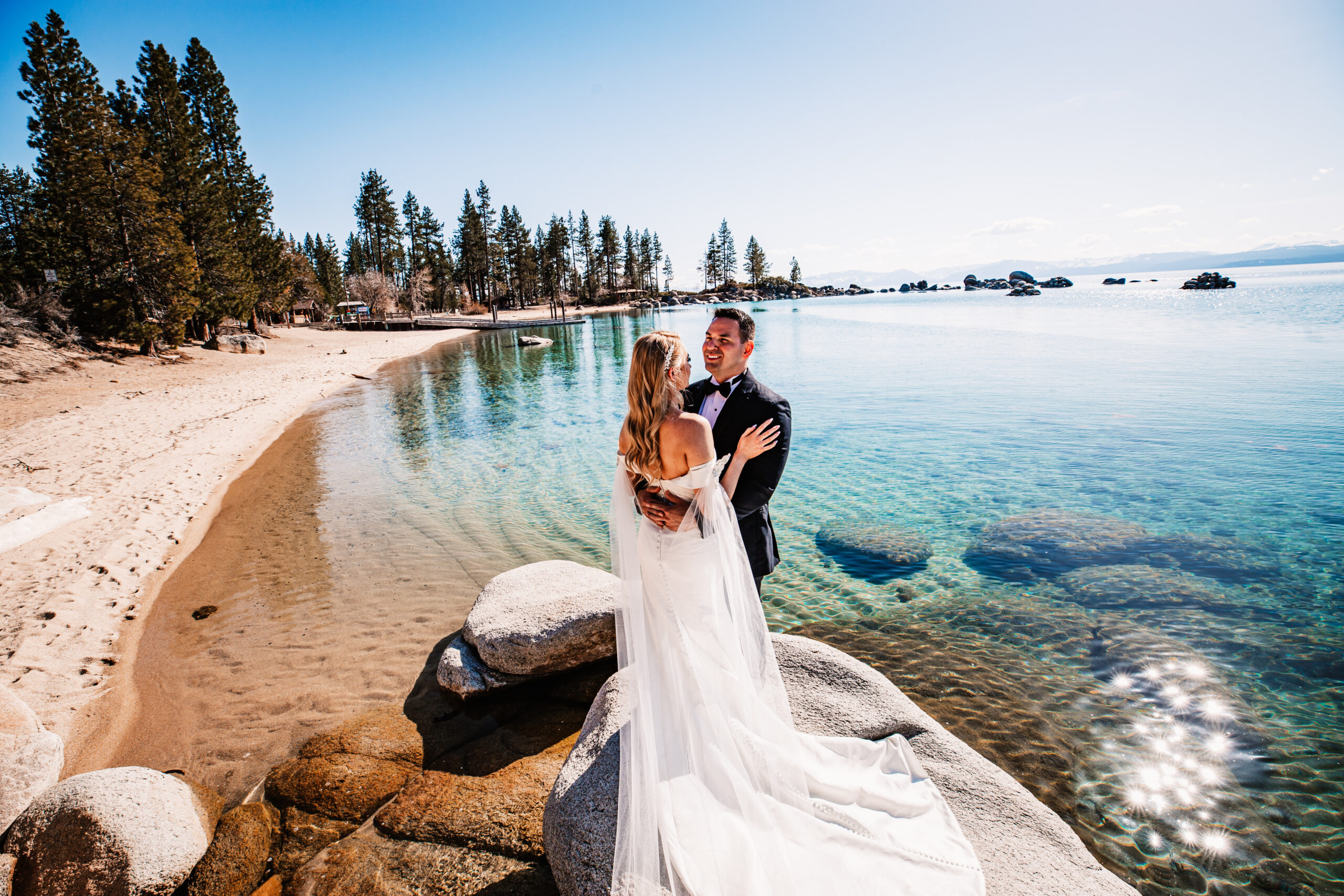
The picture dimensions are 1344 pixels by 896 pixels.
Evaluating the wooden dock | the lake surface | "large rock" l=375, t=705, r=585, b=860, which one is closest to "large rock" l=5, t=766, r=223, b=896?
"large rock" l=375, t=705, r=585, b=860

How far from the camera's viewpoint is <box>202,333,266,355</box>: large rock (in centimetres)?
3050

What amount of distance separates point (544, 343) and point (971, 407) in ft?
114

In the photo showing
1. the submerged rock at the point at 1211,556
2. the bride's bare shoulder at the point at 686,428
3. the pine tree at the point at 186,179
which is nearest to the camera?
the bride's bare shoulder at the point at 686,428

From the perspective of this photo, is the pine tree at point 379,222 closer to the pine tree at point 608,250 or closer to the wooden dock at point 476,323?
the wooden dock at point 476,323

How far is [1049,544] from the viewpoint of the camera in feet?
29.9

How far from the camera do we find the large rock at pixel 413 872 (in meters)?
3.42

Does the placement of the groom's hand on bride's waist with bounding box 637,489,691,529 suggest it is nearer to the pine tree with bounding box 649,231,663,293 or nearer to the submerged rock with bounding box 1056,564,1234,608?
the submerged rock with bounding box 1056,564,1234,608

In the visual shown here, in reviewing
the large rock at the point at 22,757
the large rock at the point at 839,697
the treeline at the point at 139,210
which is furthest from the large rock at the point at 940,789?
the treeline at the point at 139,210

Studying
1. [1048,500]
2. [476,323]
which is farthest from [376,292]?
[1048,500]

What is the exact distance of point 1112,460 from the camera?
43.9 ft

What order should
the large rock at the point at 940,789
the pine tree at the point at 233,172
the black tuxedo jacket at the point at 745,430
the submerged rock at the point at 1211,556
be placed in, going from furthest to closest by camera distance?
the pine tree at the point at 233,172
the submerged rock at the point at 1211,556
the black tuxedo jacket at the point at 745,430
the large rock at the point at 940,789

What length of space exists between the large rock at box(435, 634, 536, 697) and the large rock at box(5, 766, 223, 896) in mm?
1974

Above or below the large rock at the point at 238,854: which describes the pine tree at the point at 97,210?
above

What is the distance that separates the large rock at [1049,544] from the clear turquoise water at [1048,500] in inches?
13.1
